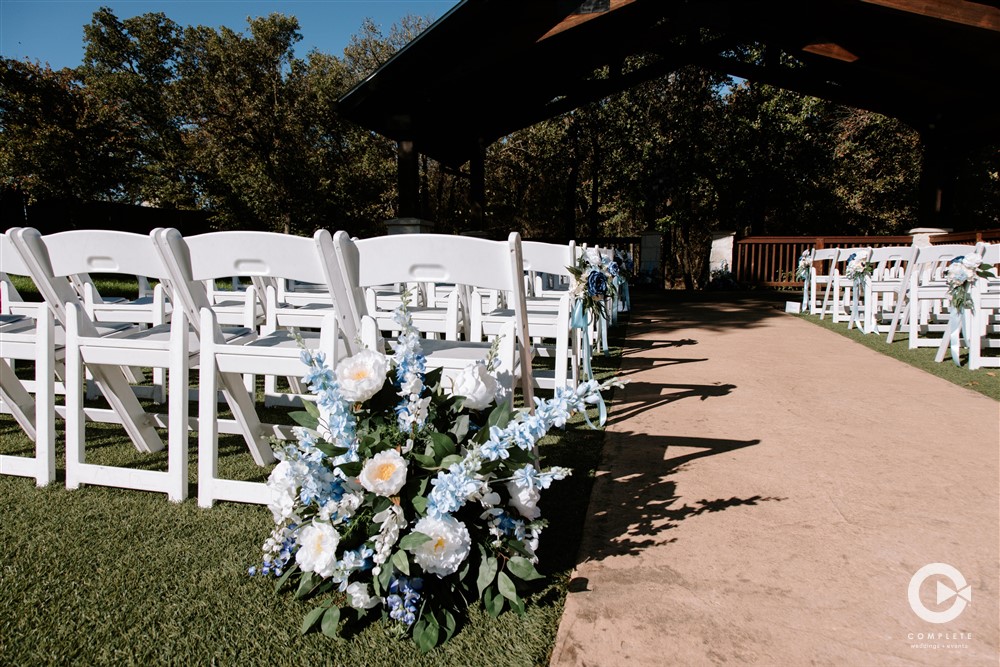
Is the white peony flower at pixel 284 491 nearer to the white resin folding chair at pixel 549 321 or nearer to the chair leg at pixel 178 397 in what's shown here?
the chair leg at pixel 178 397

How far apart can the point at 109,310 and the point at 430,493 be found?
3.09 meters

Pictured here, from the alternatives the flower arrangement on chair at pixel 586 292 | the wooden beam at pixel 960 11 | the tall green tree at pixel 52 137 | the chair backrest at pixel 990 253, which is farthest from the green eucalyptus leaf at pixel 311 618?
the tall green tree at pixel 52 137

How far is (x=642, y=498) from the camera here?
2258mm

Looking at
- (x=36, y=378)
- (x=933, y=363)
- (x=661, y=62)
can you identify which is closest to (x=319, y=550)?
(x=36, y=378)

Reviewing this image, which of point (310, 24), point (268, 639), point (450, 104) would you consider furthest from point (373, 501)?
point (310, 24)

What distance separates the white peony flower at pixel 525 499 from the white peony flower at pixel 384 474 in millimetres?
294

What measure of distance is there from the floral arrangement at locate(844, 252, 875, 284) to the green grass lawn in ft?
19.4

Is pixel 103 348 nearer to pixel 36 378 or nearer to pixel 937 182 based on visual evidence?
pixel 36 378

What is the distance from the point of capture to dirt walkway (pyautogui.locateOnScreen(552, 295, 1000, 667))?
4.74ft

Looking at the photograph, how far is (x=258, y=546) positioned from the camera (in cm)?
183

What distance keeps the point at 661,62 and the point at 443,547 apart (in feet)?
37.3

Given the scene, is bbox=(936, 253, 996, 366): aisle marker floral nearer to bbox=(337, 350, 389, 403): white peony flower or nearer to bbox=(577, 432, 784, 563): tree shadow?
bbox=(577, 432, 784, 563): tree shadow

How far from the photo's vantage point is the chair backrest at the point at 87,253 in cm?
227

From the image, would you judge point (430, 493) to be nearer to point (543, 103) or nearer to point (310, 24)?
point (543, 103)
